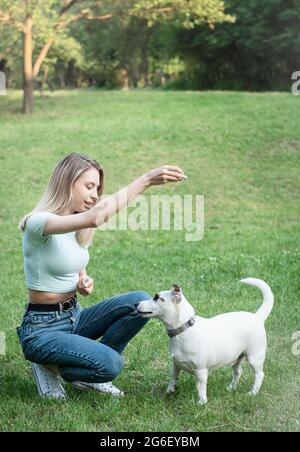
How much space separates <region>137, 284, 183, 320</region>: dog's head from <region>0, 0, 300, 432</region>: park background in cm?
53

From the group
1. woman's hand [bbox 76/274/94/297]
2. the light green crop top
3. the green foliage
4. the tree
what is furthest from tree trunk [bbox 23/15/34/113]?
the light green crop top

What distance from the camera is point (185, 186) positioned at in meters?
12.9

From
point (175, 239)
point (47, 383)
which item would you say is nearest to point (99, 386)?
point (47, 383)

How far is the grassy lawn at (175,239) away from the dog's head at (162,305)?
1.74 ft

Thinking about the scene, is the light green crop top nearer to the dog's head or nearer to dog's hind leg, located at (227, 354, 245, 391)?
the dog's head

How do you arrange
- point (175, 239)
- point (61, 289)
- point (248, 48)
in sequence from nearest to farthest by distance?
point (61, 289) → point (175, 239) → point (248, 48)

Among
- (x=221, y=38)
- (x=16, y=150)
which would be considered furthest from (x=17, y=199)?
(x=221, y=38)

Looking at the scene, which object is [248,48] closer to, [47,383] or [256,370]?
[256,370]

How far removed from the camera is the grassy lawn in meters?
3.76

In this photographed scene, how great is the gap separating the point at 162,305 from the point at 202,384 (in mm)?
507

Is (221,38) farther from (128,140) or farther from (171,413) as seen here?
(171,413)

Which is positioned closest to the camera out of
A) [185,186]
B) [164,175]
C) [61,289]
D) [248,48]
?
[164,175]

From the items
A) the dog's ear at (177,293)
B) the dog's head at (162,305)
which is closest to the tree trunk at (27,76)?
the dog's head at (162,305)

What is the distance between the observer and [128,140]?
15227 mm
